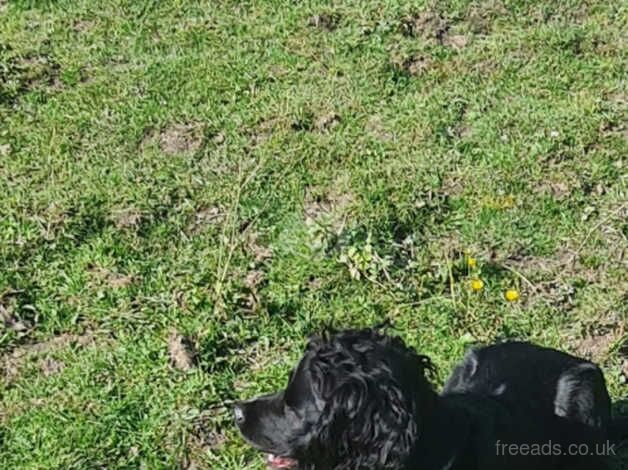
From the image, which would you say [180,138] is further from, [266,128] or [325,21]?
[325,21]

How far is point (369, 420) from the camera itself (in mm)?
3705

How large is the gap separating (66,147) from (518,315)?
3109mm

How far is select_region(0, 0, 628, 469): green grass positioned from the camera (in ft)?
17.3

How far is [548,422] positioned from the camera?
14.2 feet


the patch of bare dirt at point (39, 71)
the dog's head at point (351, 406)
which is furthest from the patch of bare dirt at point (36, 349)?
the patch of bare dirt at point (39, 71)

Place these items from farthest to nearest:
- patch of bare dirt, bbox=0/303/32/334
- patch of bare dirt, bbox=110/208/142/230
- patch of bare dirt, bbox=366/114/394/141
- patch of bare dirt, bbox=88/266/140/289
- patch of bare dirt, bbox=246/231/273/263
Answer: patch of bare dirt, bbox=366/114/394/141 < patch of bare dirt, bbox=110/208/142/230 < patch of bare dirt, bbox=246/231/273/263 < patch of bare dirt, bbox=88/266/140/289 < patch of bare dirt, bbox=0/303/32/334

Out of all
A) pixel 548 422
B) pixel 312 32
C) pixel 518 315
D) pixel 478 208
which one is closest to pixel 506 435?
pixel 548 422

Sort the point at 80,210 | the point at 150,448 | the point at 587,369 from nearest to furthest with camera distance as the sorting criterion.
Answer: the point at 587,369
the point at 150,448
the point at 80,210

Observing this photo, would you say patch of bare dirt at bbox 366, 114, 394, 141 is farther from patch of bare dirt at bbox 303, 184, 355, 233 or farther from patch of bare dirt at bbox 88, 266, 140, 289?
patch of bare dirt at bbox 88, 266, 140, 289

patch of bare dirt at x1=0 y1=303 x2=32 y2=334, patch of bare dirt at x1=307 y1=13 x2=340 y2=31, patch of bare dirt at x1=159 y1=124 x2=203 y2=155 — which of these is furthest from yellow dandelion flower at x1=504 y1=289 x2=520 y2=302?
patch of bare dirt at x1=307 y1=13 x2=340 y2=31

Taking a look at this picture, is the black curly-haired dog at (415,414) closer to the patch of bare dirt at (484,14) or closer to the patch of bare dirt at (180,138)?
the patch of bare dirt at (180,138)

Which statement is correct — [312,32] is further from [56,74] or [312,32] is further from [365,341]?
[365,341]

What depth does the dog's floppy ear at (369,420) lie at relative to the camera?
12.1 feet

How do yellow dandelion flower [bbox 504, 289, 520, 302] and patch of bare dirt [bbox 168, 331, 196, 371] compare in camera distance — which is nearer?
patch of bare dirt [bbox 168, 331, 196, 371]
